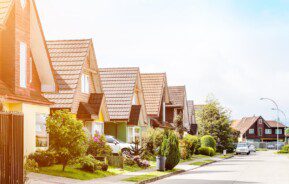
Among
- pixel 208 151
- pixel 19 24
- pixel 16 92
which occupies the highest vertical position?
pixel 19 24

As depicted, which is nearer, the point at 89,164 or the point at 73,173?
the point at 73,173

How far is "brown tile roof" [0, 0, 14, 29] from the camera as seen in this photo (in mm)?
22659

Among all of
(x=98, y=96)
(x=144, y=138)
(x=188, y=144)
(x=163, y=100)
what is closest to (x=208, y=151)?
(x=163, y=100)

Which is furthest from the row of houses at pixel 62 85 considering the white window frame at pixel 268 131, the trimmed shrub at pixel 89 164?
the white window frame at pixel 268 131

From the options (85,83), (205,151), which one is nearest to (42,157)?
(85,83)

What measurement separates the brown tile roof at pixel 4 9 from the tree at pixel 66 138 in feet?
15.1

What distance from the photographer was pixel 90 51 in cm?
3756

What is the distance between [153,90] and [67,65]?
22986 millimetres

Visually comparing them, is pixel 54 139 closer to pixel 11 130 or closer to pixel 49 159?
pixel 49 159

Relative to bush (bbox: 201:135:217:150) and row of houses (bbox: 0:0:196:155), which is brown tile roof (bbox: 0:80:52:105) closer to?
row of houses (bbox: 0:0:196:155)

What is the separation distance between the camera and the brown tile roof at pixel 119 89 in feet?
149

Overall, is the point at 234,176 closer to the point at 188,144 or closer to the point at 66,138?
the point at 66,138

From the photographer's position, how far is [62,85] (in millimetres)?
34344

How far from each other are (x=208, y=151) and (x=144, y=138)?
873 inches
